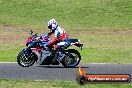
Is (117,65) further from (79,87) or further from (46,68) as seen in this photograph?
(79,87)

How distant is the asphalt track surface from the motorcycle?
0.24 metres

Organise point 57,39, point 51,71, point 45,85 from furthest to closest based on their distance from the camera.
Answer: point 57,39 → point 51,71 → point 45,85

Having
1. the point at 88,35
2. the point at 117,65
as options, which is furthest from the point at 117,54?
the point at 88,35

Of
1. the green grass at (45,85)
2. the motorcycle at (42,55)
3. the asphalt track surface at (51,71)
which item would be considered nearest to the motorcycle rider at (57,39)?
the motorcycle at (42,55)

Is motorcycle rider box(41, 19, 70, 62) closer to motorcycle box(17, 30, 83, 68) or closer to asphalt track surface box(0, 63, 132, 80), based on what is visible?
motorcycle box(17, 30, 83, 68)

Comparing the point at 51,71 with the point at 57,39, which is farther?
the point at 57,39

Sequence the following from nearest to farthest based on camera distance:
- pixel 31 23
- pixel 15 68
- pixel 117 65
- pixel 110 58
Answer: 1. pixel 15 68
2. pixel 117 65
3. pixel 110 58
4. pixel 31 23

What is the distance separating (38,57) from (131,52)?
24.7 ft

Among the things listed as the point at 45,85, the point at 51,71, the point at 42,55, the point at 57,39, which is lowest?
the point at 51,71

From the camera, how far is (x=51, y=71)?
1639 cm

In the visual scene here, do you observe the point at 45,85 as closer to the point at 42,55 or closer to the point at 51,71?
the point at 51,71

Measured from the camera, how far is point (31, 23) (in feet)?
133

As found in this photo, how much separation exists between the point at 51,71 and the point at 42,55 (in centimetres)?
152

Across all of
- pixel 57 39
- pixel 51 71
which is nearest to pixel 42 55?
pixel 57 39
